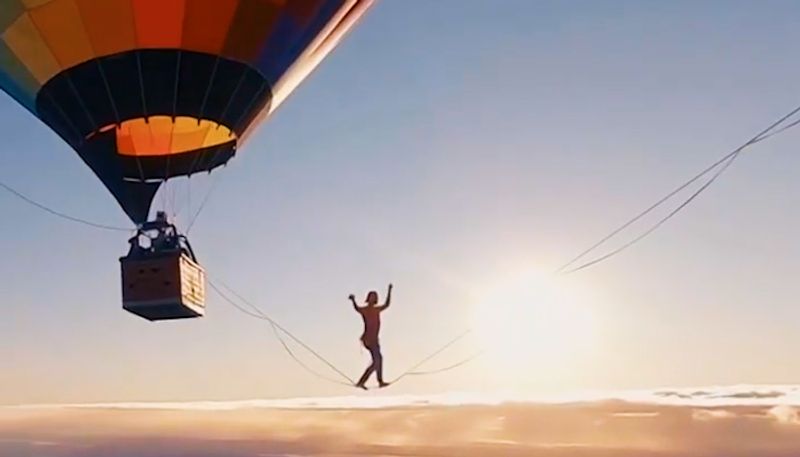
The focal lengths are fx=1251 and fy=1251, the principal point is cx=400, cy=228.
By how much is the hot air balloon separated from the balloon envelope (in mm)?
13

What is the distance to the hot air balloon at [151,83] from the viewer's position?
15.7 metres

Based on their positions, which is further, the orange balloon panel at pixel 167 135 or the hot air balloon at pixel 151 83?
the orange balloon panel at pixel 167 135

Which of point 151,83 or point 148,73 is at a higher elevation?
point 148,73

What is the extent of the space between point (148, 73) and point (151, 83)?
0.43ft

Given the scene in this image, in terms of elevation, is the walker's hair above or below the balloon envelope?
below

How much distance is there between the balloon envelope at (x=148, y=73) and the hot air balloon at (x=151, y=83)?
0.01m

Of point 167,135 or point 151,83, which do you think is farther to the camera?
point 167,135

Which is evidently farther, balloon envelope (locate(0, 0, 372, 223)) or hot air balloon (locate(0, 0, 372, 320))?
balloon envelope (locate(0, 0, 372, 223))

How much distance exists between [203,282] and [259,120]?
283cm

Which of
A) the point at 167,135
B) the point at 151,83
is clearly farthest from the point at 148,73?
the point at 167,135

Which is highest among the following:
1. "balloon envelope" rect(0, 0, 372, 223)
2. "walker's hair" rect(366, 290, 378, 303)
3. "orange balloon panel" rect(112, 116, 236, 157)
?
"balloon envelope" rect(0, 0, 372, 223)

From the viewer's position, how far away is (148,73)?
15.8 meters

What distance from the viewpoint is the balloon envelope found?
15797 mm

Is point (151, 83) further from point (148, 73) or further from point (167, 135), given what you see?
point (167, 135)
